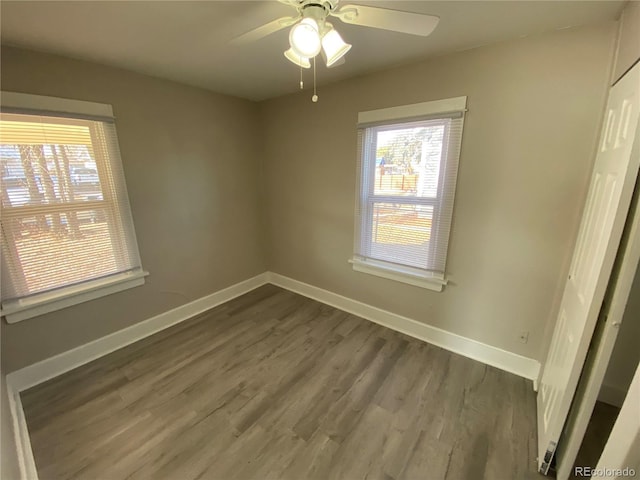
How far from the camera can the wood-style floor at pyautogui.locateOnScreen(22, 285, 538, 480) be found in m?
1.42

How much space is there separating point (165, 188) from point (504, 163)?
2.89 meters

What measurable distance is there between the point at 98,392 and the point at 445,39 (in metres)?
3.45

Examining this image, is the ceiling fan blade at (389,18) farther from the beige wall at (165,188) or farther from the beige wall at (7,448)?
the beige wall at (7,448)

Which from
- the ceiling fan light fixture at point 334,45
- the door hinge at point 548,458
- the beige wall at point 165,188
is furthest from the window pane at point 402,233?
the beige wall at point 165,188

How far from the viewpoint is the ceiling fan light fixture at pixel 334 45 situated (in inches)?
46.3

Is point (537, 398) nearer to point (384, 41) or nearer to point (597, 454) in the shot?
point (597, 454)

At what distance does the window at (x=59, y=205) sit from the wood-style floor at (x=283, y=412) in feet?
2.31

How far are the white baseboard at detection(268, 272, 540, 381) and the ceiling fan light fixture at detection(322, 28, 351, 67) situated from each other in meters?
2.24

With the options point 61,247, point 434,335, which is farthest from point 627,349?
point 61,247

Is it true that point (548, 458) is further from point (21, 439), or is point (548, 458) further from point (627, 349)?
point (21, 439)

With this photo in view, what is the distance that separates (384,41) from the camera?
5.65 ft

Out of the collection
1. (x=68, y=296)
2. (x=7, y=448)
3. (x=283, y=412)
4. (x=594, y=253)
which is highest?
(x=594, y=253)

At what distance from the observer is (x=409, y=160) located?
225cm

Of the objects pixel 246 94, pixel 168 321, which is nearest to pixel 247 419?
pixel 168 321
